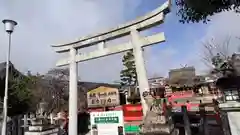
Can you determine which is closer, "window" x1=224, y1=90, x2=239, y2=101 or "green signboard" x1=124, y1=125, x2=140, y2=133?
"window" x1=224, y1=90, x2=239, y2=101

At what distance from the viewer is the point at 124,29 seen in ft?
34.1

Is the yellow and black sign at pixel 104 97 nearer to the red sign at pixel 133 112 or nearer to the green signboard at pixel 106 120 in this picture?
the red sign at pixel 133 112

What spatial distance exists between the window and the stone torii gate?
126 inches

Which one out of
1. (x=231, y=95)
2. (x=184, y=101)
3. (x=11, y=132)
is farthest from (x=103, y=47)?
(x=184, y=101)

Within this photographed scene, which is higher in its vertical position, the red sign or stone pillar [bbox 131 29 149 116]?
stone pillar [bbox 131 29 149 116]

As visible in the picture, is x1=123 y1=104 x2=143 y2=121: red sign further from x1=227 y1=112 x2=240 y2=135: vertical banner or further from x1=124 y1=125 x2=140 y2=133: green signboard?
x1=227 y1=112 x2=240 y2=135: vertical banner

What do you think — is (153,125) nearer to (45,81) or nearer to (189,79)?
(189,79)

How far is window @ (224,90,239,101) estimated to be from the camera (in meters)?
5.85

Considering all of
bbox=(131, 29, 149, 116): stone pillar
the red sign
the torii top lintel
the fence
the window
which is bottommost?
the fence

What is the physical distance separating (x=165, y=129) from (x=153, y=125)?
393mm

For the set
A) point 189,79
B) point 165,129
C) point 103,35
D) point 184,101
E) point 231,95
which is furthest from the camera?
point 189,79

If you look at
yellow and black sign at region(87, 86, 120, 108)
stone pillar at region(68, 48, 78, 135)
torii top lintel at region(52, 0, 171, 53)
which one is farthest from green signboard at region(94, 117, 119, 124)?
yellow and black sign at region(87, 86, 120, 108)

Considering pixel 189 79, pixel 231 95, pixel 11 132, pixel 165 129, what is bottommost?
pixel 11 132

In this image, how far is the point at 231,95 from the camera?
19.5ft
